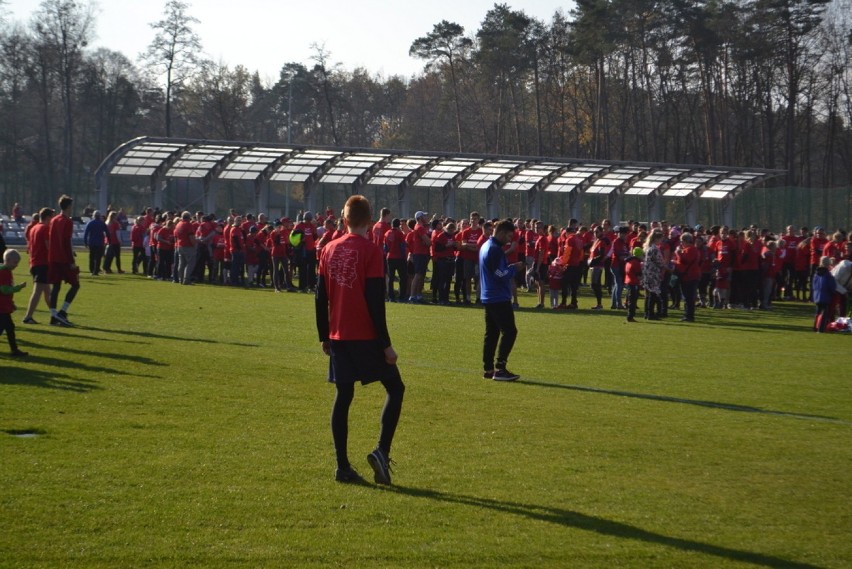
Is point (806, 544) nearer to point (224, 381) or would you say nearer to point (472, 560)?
point (472, 560)

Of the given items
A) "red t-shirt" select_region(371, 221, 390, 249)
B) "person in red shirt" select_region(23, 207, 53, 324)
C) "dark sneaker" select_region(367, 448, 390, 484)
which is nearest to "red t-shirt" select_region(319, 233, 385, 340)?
"dark sneaker" select_region(367, 448, 390, 484)

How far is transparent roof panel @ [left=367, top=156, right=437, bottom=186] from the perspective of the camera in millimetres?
42312

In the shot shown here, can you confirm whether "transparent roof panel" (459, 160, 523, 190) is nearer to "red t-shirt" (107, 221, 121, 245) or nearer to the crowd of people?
the crowd of people

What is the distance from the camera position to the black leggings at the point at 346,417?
752 cm

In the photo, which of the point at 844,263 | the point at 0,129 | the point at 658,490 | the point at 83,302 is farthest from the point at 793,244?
the point at 0,129

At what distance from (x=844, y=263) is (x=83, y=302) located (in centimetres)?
1527

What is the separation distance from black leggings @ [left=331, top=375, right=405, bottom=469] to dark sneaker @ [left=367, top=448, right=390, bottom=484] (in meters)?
0.06

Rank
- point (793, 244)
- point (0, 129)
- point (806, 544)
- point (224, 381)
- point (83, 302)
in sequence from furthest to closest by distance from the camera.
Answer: point (0, 129)
point (793, 244)
point (83, 302)
point (224, 381)
point (806, 544)

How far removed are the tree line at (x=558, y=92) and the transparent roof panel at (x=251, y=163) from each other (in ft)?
74.8

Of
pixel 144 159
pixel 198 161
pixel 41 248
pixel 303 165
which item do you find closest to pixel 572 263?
pixel 41 248

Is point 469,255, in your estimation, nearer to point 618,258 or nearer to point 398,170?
point 618,258

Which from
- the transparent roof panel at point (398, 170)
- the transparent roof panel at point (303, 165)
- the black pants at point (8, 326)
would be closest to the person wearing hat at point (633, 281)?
the black pants at point (8, 326)

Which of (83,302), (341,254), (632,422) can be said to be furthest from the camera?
(83,302)

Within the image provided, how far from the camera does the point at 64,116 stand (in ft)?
244
